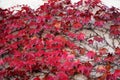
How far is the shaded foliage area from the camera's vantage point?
2.91 meters

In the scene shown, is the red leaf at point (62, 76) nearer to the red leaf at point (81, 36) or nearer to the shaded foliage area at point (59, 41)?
the shaded foliage area at point (59, 41)

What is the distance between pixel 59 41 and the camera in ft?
9.98

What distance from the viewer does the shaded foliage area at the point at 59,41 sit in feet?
9.53

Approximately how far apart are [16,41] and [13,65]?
39cm

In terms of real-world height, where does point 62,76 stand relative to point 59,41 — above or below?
below

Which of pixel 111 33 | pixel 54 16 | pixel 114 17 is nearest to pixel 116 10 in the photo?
pixel 114 17

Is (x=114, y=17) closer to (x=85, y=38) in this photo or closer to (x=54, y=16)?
(x=85, y=38)

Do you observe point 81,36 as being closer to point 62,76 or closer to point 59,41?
point 59,41

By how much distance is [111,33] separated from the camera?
3133mm

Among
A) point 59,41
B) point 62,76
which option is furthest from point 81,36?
point 62,76

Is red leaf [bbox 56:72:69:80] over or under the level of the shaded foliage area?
under

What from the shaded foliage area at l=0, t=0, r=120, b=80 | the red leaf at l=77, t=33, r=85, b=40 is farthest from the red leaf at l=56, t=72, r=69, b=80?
the red leaf at l=77, t=33, r=85, b=40

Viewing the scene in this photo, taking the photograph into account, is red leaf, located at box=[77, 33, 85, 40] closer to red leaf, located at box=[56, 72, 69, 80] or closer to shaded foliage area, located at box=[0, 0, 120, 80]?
shaded foliage area, located at box=[0, 0, 120, 80]

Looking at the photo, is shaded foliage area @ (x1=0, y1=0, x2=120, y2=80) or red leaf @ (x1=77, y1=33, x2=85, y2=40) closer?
shaded foliage area @ (x1=0, y1=0, x2=120, y2=80)
